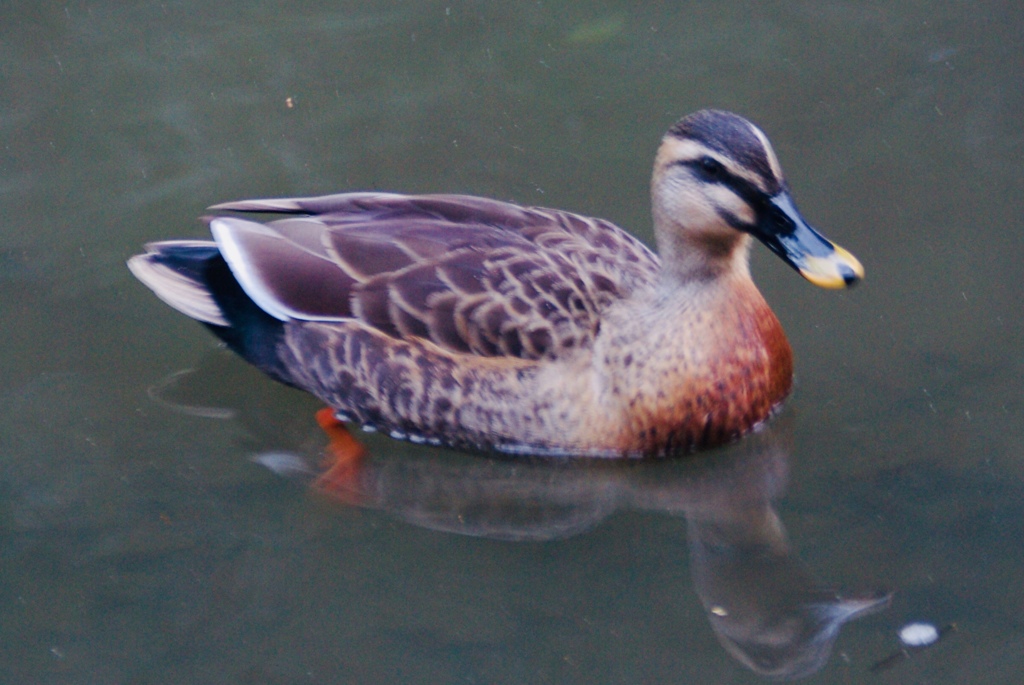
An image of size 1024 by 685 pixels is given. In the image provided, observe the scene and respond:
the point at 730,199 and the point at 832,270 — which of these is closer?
the point at 832,270

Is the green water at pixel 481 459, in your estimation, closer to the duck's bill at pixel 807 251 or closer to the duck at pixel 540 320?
the duck at pixel 540 320

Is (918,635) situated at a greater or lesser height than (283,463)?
lesser

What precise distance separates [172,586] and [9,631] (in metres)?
0.60

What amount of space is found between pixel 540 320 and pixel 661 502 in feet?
2.91

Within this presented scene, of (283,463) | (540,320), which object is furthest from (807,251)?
(283,463)

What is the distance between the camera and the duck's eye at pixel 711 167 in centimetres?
507

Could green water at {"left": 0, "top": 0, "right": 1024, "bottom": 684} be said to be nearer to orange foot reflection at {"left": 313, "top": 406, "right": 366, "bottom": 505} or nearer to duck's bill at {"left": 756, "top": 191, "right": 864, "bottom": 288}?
orange foot reflection at {"left": 313, "top": 406, "right": 366, "bottom": 505}

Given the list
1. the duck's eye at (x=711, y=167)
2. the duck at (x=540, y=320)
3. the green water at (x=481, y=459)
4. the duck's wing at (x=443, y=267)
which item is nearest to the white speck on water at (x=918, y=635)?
the green water at (x=481, y=459)

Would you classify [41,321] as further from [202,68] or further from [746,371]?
[746,371]

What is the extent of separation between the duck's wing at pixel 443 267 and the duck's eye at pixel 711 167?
2.16 ft

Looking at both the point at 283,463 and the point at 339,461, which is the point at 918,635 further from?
the point at 283,463

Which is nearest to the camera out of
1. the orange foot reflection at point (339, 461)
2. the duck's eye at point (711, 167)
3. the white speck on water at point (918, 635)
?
the white speck on water at point (918, 635)

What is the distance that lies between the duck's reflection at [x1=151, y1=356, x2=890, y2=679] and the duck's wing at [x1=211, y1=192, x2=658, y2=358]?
21.3 inches

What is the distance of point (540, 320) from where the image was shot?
5.39 meters
